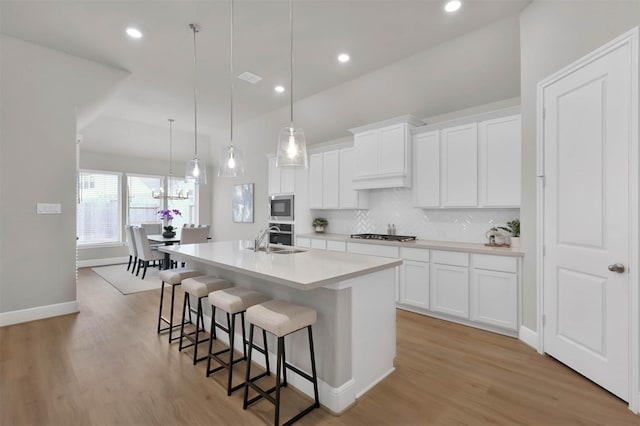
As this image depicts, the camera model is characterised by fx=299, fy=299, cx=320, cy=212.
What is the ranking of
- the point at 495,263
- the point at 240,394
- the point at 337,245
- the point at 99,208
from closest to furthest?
the point at 240,394 < the point at 495,263 < the point at 337,245 < the point at 99,208

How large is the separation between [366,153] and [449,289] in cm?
214

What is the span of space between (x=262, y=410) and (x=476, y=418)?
1332 millimetres

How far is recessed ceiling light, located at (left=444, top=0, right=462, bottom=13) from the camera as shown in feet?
8.94

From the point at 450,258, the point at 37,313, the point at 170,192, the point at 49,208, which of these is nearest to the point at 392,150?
the point at 450,258

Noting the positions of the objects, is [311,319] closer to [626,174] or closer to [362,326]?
[362,326]

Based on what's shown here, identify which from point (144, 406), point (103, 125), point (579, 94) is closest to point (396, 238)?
point (579, 94)

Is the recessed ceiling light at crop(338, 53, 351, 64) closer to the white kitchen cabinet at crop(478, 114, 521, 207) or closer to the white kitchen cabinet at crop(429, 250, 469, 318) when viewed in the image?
the white kitchen cabinet at crop(478, 114, 521, 207)

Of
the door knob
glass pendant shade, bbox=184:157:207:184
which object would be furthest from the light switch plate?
the door knob

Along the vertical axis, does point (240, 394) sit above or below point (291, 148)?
below

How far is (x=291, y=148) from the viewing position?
2494 mm

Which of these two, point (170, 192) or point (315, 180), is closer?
point (315, 180)

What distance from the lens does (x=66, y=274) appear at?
3752 millimetres

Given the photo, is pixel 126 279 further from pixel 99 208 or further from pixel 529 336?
pixel 529 336

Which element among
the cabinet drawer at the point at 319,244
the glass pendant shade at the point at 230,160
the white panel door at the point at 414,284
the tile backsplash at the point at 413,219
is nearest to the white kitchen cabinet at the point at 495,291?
the white panel door at the point at 414,284
